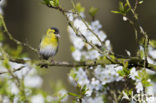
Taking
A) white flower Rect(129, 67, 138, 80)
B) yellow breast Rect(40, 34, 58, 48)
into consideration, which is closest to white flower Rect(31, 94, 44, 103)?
yellow breast Rect(40, 34, 58, 48)

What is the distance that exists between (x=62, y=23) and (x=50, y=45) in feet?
10.1

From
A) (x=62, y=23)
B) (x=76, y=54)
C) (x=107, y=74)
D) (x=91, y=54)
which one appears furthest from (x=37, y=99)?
(x=62, y=23)

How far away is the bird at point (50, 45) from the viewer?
256cm

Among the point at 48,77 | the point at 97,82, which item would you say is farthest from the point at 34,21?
the point at 97,82

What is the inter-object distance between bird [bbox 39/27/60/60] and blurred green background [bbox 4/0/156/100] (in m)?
1.83

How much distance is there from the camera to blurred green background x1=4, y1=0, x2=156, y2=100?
16.4 ft

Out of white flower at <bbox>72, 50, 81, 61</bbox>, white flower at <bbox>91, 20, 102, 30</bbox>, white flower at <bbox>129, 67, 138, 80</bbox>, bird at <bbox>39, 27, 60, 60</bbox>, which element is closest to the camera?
white flower at <bbox>129, 67, 138, 80</bbox>

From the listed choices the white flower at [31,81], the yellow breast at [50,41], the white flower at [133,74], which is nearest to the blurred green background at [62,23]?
the yellow breast at [50,41]

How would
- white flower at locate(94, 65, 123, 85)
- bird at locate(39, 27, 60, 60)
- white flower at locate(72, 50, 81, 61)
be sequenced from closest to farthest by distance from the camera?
white flower at locate(94, 65, 123, 85) < white flower at locate(72, 50, 81, 61) < bird at locate(39, 27, 60, 60)

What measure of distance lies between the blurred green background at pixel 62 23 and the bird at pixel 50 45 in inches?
71.9

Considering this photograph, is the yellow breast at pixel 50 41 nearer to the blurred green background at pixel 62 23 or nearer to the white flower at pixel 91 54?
the white flower at pixel 91 54

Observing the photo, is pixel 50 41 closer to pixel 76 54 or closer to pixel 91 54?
pixel 76 54

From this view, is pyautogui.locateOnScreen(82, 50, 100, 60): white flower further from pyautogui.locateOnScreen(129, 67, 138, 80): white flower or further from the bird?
the bird

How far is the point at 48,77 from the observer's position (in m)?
5.53
